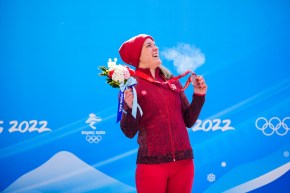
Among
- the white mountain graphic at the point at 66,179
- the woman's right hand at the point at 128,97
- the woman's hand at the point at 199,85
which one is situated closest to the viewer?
the woman's right hand at the point at 128,97

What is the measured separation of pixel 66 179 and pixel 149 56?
1.61 metres

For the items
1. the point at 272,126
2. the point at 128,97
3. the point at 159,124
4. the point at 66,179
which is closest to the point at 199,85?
the point at 159,124

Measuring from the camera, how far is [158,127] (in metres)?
1.93

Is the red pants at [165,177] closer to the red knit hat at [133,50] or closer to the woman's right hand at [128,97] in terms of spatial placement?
the woman's right hand at [128,97]

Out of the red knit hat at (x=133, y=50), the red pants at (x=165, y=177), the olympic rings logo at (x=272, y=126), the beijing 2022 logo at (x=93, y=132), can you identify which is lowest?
the red pants at (x=165, y=177)

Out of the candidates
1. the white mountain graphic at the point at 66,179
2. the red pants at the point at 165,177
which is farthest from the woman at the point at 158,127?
the white mountain graphic at the point at 66,179

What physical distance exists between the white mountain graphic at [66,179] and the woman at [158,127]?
1292 millimetres

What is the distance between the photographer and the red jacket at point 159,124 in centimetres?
190

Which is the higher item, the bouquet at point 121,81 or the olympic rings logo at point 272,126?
the olympic rings logo at point 272,126

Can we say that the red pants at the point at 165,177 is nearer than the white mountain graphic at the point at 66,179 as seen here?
Yes

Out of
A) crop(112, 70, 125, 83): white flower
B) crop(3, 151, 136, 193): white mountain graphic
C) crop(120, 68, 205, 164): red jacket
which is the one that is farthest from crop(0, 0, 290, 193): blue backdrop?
crop(112, 70, 125, 83): white flower

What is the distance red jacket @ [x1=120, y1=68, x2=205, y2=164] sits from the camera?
1904mm

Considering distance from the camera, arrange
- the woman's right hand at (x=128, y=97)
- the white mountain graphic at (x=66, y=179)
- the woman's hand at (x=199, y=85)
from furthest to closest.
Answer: the white mountain graphic at (x=66, y=179) → the woman's hand at (x=199, y=85) → the woman's right hand at (x=128, y=97)

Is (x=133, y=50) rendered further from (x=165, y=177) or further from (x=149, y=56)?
(x=165, y=177)
